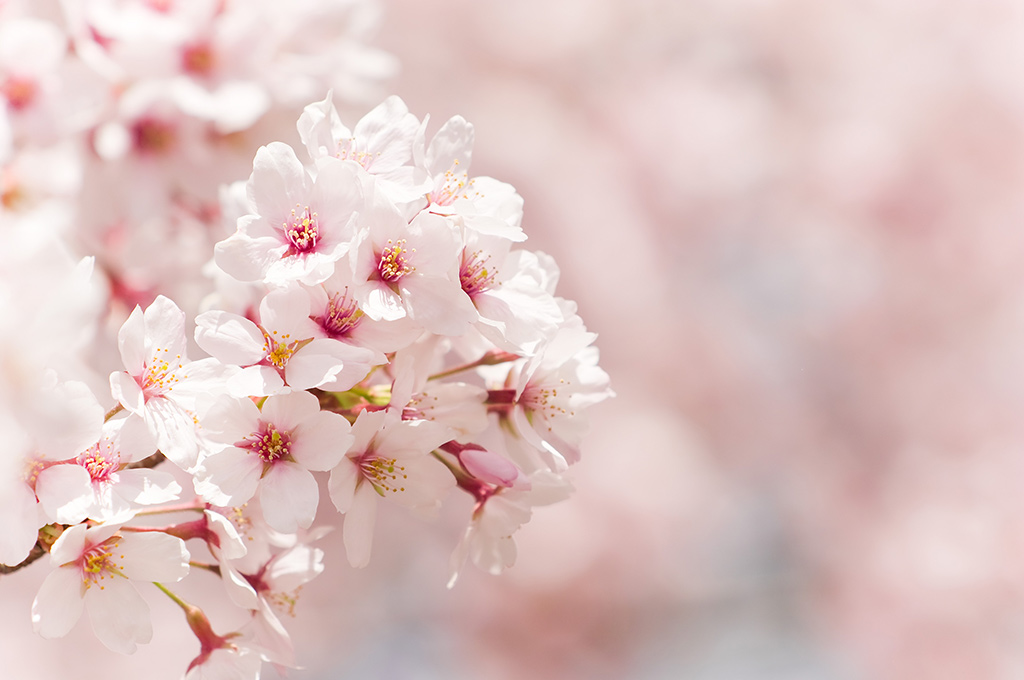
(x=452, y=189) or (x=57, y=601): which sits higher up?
(x=452, y=189)

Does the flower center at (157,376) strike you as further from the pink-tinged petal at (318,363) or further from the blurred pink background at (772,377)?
the blurred pink background at (772,377)

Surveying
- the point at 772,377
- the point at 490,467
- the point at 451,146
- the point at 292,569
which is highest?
the point at 451,146

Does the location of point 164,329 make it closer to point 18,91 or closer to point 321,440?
point 321,440

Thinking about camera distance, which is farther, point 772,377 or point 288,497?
point 772,377

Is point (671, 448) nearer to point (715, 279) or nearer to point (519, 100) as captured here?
point (715, 279)

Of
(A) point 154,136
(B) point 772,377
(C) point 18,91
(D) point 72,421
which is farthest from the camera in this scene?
(B) point 772,377

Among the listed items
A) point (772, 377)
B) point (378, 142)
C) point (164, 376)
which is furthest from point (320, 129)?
point (772, 377)

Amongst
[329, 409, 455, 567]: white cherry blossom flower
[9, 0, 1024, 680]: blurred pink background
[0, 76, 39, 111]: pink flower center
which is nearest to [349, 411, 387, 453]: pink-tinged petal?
[329, 409, 455, 567]: white cherry blossom flower

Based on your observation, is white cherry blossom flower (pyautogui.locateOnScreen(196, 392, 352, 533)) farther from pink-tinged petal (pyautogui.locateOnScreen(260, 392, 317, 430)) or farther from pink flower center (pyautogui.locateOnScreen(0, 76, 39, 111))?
pink flower center (pyautogui.locateOnScreen(0, 76, 39, 111))
